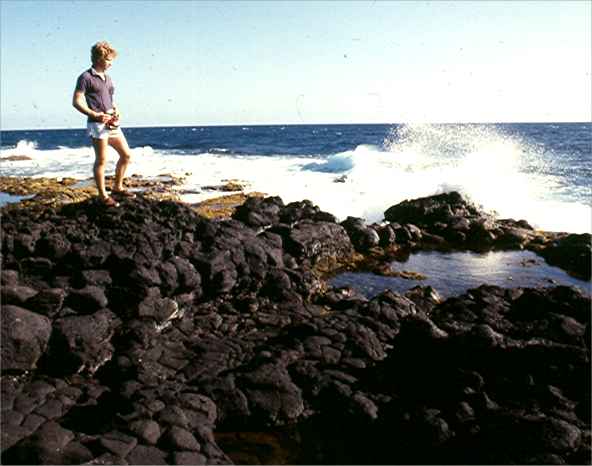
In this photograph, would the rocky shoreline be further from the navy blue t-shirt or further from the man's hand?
the navy blue t-shirt

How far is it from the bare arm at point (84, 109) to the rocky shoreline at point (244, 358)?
2651 millimetres

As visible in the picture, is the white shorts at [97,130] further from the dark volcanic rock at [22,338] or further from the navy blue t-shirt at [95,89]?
the dark volcanic rock at [22,338]

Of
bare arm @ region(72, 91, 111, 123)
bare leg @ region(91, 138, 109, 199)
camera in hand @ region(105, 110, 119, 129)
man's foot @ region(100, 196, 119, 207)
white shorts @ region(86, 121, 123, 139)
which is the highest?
bare arm @ region(72, 91, 111, 123)

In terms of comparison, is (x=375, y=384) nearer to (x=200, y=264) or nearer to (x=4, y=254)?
(x=200, y=264)

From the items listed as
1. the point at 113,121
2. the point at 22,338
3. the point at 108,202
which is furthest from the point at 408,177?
the point at 22,338

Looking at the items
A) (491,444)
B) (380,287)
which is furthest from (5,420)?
(380,287)

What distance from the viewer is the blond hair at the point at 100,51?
9.39 meters

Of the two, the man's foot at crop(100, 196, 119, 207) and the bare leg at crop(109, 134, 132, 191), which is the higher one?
the bare leg at crop(109, 134, 132, 191)

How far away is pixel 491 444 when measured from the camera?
6.81 m

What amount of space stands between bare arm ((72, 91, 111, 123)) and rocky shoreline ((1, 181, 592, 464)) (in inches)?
104

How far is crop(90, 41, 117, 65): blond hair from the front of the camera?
9391 millimetres

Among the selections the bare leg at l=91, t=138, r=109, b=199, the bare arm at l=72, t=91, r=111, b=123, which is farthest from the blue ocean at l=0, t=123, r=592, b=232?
the bare arm at l=72, t=91, r=111, b=123

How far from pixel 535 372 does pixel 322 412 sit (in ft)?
11.6

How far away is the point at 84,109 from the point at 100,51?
116 centimetres
